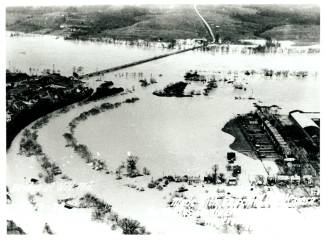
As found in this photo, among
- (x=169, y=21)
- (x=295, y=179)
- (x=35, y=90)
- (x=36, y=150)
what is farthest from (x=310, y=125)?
(x=35, y=90)

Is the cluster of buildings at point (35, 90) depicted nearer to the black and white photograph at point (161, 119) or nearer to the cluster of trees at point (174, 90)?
the black and white photograph at point (161, 119)

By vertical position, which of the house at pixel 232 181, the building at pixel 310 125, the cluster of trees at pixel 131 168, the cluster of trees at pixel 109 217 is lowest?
the cluster of trees at pixel 109 217

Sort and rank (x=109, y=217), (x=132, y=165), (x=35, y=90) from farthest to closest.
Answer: (x=35, y=90)
(x=132, y=165)
(x=109, y=217)

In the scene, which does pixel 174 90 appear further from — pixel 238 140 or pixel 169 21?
pixel 238 140

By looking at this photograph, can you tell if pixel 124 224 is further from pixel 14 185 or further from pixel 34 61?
pixel 34 61

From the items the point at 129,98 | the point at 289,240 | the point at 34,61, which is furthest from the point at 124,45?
the point at 289,240

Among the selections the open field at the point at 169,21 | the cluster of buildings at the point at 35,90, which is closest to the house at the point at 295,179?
the open field at the point at 169,21

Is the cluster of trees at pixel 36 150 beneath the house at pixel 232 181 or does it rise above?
above
